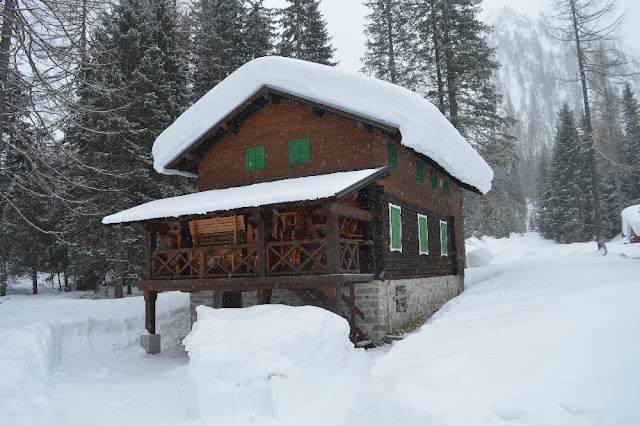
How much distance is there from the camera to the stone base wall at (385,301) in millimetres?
12953

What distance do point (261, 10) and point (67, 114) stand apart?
66.0ft

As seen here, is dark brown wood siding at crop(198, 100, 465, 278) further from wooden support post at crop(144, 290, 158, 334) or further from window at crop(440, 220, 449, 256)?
wooden support post at crop(144, 290, 158, 334)

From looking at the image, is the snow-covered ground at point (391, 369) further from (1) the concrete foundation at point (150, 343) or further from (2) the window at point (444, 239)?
(2) the window at point (444, 239)

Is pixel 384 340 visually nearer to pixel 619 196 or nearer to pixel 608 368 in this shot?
pixel 608 368

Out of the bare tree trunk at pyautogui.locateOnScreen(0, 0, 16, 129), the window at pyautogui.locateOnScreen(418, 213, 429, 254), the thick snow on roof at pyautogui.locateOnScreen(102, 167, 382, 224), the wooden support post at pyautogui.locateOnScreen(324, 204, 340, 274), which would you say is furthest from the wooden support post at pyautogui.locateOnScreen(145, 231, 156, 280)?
the window at pyautogui.locateOnScreen(418, 213, 429, 254)

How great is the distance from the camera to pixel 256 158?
1574cm

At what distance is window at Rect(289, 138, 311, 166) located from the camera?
14.8 metres

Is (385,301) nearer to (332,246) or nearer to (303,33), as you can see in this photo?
(332,246)

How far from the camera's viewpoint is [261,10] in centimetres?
2811

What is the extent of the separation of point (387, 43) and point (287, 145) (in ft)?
61.5

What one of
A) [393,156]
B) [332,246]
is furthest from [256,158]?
[332,246]

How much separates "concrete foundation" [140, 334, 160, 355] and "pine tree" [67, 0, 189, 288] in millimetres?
6829

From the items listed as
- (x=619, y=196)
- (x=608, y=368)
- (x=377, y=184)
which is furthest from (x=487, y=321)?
(x=619, y=196)

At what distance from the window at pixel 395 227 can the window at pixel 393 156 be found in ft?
4.34
